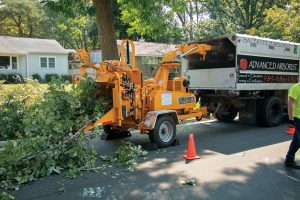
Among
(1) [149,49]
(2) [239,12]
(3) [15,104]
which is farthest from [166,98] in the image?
(1) [149,49]

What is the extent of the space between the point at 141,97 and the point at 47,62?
28.5 metres

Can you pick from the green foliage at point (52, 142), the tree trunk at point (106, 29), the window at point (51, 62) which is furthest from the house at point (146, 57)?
the green foliage at point (52, 142)

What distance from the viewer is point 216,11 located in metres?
31.9

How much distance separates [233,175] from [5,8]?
160 feet

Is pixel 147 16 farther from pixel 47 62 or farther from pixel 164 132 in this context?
pixel 47 62

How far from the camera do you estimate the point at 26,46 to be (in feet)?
113

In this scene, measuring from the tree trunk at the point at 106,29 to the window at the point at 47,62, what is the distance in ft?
77.8

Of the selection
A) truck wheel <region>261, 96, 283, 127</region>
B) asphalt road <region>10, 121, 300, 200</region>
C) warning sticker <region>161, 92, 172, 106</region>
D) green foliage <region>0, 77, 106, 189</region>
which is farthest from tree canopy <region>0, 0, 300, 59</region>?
asphalt road <region>10, 121, 300, 200</region>

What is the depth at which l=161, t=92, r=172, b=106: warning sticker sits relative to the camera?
8.70m

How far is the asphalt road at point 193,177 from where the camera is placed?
17.5 feet

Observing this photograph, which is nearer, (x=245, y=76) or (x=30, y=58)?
(x=245, y=76)

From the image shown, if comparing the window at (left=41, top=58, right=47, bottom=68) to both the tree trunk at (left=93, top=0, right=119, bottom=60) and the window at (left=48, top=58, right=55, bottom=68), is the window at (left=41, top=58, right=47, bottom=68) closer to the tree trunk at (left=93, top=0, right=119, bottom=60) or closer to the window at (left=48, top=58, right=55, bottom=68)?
the window at (left=48, top=58, right=55, bottom=68)

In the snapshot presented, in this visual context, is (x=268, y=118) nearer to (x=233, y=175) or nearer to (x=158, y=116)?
(x=158, y=116)

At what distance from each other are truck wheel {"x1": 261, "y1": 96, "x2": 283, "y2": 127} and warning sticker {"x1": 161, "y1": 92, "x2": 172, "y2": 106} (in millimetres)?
3924
